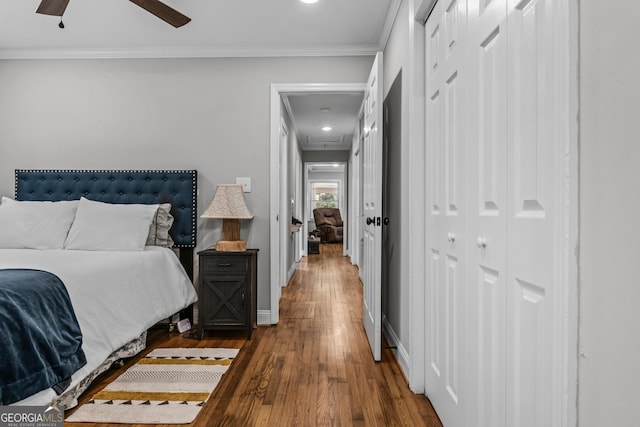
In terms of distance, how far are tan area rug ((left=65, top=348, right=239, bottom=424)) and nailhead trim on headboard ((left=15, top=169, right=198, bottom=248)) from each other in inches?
44.5

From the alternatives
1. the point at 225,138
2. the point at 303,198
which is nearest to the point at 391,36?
the point at 225,138

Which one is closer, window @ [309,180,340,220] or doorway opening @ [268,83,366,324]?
doorway opening @ [268,83,366,324]

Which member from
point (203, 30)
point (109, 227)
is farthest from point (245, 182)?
point (203, 30)

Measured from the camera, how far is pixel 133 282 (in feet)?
8.89

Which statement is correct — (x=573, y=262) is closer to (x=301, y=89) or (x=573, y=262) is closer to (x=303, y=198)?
(x=301, y=89)

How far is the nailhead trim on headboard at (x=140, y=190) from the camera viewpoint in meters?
3.59

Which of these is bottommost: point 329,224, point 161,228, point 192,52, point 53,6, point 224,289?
point 224,289

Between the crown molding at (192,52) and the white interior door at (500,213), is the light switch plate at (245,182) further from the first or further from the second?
the white interior door at (500,213)

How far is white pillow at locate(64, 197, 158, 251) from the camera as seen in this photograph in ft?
9.86

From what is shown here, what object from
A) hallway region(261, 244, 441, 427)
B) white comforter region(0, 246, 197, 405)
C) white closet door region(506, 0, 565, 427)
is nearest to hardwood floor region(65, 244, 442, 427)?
hallway region(261, 244, 441, 427)

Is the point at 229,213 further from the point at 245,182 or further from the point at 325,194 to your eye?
the point at 325,194

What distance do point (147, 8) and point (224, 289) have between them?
6.63ft

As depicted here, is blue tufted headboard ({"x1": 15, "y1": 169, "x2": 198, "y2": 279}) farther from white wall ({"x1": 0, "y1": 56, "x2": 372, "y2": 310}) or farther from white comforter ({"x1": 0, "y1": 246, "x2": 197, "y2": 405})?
white comforter ({"x1": 0, "y1": 246, "x2": 197, "y2": 405})

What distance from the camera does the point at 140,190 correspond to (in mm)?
3594
